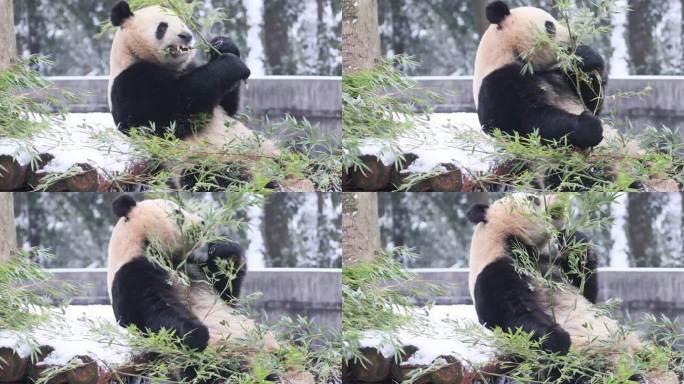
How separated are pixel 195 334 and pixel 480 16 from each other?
1.74 metres

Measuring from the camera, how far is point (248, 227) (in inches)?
160

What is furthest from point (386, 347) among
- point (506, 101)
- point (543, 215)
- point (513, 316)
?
point (506, 101)

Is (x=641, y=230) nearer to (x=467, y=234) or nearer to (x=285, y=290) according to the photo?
(x=467, y=234)

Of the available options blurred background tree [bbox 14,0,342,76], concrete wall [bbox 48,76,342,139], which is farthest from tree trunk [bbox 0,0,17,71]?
concrete wall [bbox 48,76,342,139]

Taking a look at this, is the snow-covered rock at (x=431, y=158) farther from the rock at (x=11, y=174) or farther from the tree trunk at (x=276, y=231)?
the rock at (x=11, y=174)

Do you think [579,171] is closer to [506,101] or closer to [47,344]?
[506,101]

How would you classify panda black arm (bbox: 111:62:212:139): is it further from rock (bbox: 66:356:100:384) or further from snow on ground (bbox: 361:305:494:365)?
snow on ground (bbox: 361:305:494:365)

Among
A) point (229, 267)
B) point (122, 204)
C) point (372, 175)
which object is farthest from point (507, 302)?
point (122, 204)

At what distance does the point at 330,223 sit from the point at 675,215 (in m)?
1.41

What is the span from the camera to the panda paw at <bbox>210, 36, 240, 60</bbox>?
4055 millimetres

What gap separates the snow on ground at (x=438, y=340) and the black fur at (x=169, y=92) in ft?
3.77

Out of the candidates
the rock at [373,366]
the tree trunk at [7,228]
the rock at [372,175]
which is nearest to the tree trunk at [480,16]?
the rock at [372,175]

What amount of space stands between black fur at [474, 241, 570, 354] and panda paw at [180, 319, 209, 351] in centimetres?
110

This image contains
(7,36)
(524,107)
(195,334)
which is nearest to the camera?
(195,334)
